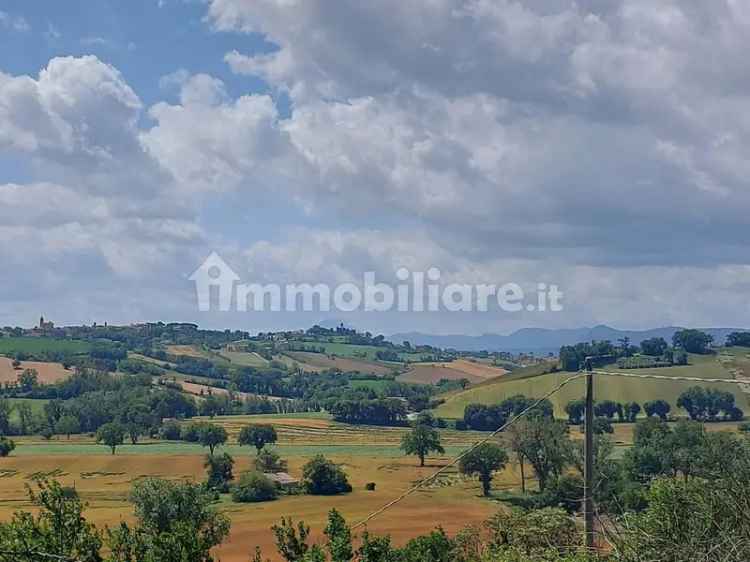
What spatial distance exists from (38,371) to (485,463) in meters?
138

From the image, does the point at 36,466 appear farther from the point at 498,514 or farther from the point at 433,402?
the point at 498,514

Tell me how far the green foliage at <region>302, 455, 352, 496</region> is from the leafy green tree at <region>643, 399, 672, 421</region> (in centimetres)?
4059

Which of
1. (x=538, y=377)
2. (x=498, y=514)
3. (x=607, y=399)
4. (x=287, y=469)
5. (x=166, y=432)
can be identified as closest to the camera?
(x=607, y=399)

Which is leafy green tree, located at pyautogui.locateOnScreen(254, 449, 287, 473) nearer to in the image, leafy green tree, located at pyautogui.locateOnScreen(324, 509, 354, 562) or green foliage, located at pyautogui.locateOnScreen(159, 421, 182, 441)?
green foliage, located at pyautogui.locateOnScreen(159, 421, 182, 441)

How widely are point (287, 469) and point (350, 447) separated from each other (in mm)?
17806

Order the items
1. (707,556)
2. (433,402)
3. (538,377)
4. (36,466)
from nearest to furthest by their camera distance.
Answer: (707,556), (36,466), (538,377), (433,402)

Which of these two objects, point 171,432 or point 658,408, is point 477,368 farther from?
point 658,408

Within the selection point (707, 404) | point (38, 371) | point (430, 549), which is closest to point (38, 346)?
point (38, 371)

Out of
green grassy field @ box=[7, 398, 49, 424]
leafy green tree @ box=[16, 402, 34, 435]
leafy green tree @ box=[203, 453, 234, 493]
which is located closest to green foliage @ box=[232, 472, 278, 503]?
leafy green tree @ box=[203, 453, 234, 493]

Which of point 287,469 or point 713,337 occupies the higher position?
point 713,337

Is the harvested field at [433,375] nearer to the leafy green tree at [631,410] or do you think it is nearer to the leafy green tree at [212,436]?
the leafy green tree at [212,436]

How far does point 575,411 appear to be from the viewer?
1859 cm

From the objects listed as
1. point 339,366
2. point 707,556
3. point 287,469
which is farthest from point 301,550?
point 339,366

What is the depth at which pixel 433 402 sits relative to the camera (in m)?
119
